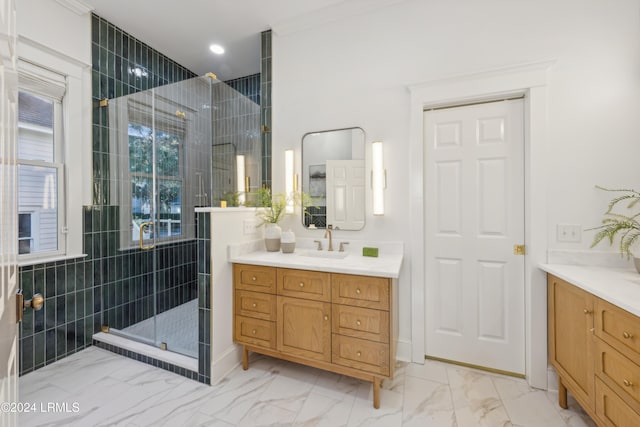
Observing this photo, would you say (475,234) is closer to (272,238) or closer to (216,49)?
(272,238)

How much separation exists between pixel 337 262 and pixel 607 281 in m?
1.51

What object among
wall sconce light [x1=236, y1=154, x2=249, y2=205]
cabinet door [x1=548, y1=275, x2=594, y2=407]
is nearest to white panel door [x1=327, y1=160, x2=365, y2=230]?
wall sconce light [x1=236, y1=154, x2=249, y2=205]

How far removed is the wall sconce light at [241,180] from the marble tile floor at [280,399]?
143cm

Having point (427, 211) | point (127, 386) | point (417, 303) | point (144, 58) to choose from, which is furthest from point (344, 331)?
point (144, 58)

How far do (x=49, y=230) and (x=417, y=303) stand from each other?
10.1 ft

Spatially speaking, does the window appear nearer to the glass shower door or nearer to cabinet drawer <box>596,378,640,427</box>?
the glass shower door

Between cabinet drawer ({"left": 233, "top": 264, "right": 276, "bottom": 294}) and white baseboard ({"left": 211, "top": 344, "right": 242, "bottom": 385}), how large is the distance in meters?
0.50

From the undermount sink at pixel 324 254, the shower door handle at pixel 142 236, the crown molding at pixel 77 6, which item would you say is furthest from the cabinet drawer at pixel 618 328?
the crown molding at pixel 77 6

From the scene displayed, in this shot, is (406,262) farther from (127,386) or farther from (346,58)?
(127,386)

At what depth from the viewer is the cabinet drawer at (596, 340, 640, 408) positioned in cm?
114

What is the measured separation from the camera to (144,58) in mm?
2967

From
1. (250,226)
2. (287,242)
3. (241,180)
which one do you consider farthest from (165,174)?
(287,242)

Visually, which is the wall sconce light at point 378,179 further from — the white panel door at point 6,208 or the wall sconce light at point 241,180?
the white panel door at point 6,208

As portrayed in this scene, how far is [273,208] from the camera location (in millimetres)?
2477
